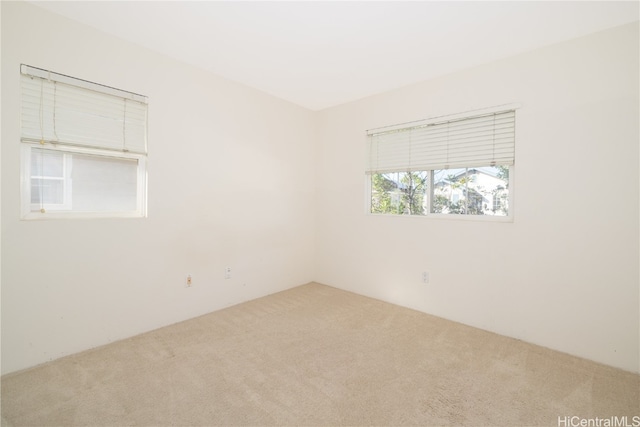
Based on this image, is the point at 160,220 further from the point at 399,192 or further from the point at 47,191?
the point at 399,192

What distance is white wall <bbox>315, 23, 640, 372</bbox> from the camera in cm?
211

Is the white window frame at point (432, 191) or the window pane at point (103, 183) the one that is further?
the white window frame at point (432, 191)

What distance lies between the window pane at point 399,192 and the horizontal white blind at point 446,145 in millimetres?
133

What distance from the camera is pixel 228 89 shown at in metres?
3.15

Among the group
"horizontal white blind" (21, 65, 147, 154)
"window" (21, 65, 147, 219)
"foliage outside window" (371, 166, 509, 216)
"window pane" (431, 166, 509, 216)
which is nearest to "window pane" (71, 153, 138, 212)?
"window" (21, 65, 147, 219)

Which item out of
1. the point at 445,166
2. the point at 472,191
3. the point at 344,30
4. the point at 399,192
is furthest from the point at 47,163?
the point at 472,191

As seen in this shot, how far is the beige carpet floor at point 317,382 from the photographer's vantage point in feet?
5.32

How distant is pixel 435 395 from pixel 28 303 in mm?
2872

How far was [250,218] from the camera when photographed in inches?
135

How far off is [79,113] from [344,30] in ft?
7.20

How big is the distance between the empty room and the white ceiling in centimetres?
2

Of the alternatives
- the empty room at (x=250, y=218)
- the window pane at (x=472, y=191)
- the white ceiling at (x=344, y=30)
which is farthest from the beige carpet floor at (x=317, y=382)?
the white ceiling at (x=344, y=30)

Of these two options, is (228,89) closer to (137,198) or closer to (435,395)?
(137,198)

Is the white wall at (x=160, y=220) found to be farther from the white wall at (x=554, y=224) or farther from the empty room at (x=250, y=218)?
the white wall at (x=554, y=224)
